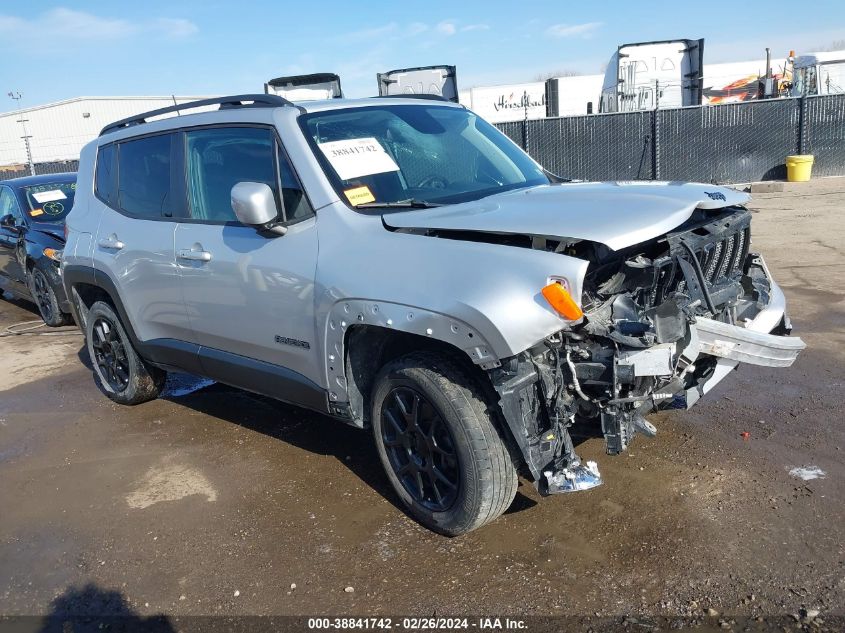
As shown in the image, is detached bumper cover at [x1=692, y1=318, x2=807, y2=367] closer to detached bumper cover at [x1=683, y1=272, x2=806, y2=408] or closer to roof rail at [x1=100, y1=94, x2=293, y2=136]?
detached bumper cover at [x1=683, y1=272, x2=806, y2=408]

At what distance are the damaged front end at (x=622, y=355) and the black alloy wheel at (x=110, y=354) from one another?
3.64 meters

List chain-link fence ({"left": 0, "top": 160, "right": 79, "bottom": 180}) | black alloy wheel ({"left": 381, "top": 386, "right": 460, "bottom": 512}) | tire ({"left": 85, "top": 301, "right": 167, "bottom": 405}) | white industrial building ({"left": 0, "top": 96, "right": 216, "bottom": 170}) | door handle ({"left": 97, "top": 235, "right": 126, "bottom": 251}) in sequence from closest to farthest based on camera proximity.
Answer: black alloy wheel ({"left": 381, "top": 386, "right": 460, "bottom": 512}), door handle ({"left": 97, "top": 235, "right": 126, "bottom": 251}), tire ({"left": 85, "top": 301, "right": 167, "bottom": 405}), chain-link fence ({"left": 0, "top": 160, "right": 79, "bottom": 180}), white industrial building ({"left": 0, "top": 96, "right": 216, "bottom": 170})

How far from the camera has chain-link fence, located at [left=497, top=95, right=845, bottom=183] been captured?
59.6 ft

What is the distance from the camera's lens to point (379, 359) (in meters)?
3.67

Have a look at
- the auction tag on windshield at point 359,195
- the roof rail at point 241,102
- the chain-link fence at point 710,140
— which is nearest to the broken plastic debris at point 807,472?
the auction tag on windshield at point 359,195

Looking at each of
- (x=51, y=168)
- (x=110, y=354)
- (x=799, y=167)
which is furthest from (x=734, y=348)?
(x=51, y=168)

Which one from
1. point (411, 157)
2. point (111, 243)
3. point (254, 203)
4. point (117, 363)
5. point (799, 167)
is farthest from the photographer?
point (799, 167)

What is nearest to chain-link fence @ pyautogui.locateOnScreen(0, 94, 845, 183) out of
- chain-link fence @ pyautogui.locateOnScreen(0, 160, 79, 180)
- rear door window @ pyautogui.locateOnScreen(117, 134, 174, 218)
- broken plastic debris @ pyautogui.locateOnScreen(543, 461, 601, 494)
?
rear door window @ pyautogui.locateOnScreen(117, 134, 174, 218)

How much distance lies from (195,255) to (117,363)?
6.23 ft

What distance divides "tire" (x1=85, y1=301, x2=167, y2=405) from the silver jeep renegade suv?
2.26 ft

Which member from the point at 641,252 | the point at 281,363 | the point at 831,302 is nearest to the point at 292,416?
the point at 281,363

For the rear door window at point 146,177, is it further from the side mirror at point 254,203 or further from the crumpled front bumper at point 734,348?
the crumpled front bumper at point 734,348

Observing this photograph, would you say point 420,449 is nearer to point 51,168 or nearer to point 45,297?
point 45,297

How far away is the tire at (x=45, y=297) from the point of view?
8461 mm
